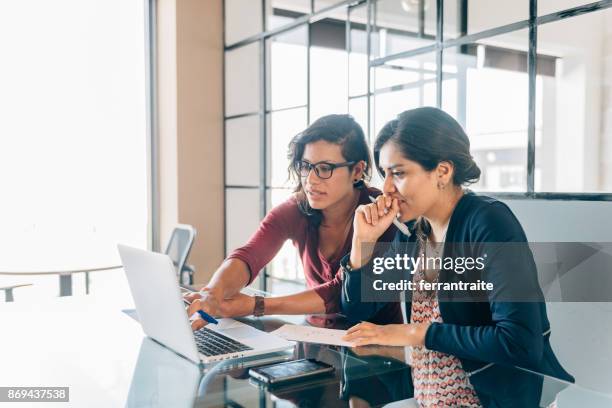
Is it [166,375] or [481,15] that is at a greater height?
[481,15]

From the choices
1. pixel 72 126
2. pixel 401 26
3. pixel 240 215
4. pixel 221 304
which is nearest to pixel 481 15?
pixel 401 26

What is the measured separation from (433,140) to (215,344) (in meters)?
0.70

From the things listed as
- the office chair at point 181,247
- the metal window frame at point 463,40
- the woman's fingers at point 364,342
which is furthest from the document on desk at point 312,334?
the office chair at point 181,247

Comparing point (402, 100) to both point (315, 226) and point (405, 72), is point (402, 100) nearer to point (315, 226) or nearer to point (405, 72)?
point (405, 72)

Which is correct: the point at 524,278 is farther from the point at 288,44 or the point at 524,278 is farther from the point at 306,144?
the point at 288,44

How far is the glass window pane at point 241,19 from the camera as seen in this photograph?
4.24 meters

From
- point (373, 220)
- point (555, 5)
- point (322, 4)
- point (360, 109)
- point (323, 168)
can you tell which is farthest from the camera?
point (322, 4)

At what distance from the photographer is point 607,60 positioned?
1971mm

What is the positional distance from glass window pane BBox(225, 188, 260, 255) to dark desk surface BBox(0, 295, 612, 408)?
2.80 m

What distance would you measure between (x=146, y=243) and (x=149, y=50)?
1.57 metres

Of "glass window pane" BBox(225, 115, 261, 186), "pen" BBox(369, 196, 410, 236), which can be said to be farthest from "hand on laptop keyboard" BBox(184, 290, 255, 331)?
"glass window pane" BBox(225, 115, 261, 186)

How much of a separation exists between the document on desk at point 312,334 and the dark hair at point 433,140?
0.47 m

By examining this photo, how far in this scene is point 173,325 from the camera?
1272 millimetres

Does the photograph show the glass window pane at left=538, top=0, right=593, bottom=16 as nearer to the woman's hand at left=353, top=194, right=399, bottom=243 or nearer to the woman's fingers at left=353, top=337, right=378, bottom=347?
the woman's hand at left=353, top=194, right=399, bottom=243
